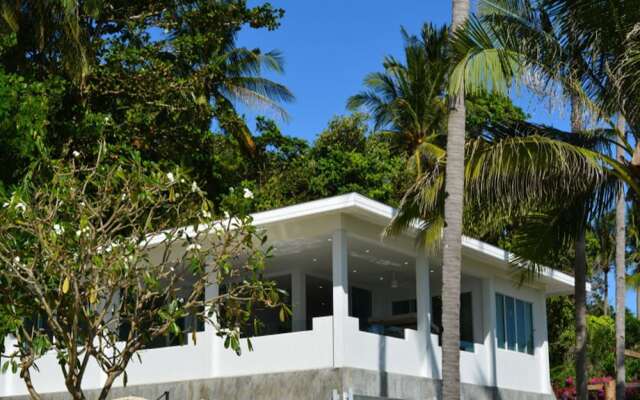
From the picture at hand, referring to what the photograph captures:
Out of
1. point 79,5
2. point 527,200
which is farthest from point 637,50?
point 79,5

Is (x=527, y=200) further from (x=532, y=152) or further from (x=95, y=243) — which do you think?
(x=95, y=243)

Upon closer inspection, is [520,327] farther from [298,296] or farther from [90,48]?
[90,48]

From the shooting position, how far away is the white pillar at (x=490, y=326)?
21719mm

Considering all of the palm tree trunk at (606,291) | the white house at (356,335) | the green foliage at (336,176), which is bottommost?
the white house at (356,335)

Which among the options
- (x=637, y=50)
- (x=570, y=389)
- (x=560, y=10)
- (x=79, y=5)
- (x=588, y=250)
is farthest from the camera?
(x=588, y=250)

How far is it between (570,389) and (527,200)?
16503 millimetres

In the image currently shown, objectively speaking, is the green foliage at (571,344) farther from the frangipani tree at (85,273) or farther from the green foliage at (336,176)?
the frangipani tree at (85,273)

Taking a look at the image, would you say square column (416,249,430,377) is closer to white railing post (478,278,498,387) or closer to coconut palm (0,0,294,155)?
white railing post (478,278,498,387)

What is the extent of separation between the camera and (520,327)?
→ 2398cm

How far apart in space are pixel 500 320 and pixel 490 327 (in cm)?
94

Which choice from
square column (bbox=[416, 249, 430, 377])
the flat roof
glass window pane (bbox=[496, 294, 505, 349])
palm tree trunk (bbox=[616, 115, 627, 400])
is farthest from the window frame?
the flat roof

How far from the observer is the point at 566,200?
631 inches

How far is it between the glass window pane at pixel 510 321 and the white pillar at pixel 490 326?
2.89ft

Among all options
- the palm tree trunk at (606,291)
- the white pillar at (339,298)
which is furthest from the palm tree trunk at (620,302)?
the palm tree trunk at (606,291)
